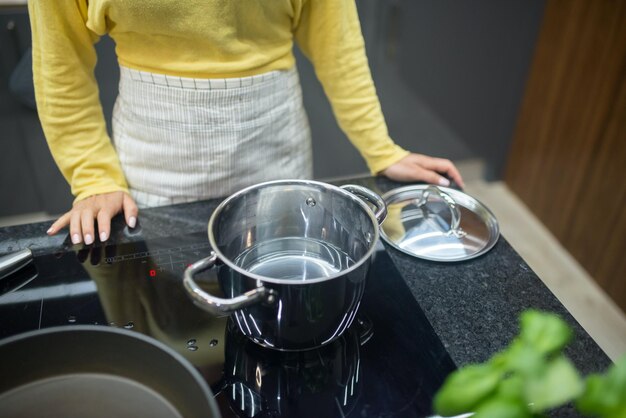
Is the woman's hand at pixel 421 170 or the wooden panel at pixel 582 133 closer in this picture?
the woman's hand at pixel 421 170

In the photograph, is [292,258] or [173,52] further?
[173,52]

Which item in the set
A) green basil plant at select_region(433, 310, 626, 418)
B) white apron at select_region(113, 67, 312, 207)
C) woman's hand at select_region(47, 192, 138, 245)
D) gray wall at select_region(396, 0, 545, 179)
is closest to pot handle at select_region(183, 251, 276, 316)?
green basil plant at select_region(433, 310, 626, 418)

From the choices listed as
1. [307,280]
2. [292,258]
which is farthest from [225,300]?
[292,258]

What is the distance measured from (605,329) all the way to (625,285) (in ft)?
0.52

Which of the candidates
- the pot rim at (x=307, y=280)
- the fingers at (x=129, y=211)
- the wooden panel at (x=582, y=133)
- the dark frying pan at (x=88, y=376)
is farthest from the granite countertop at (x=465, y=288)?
the wooden panel at (x=582, y=133)

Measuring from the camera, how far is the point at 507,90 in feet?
6.51

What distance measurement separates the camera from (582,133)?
178 centimetres

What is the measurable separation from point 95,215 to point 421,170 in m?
0.45

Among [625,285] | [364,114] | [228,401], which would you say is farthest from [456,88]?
[228,401]

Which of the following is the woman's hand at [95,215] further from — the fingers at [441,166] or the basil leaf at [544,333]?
the basil leaf at [544,333]

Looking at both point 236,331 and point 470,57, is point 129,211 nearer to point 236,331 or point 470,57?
point 236,331

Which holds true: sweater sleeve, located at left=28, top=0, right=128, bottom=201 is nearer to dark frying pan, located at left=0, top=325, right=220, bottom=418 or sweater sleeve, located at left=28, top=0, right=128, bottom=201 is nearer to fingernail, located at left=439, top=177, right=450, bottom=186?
dark frying pan, located at left=0, top=325, right=220, bottom=418

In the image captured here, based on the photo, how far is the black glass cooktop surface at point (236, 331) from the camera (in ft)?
1.64

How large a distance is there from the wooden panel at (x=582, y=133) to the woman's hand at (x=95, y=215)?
1.46 metres
